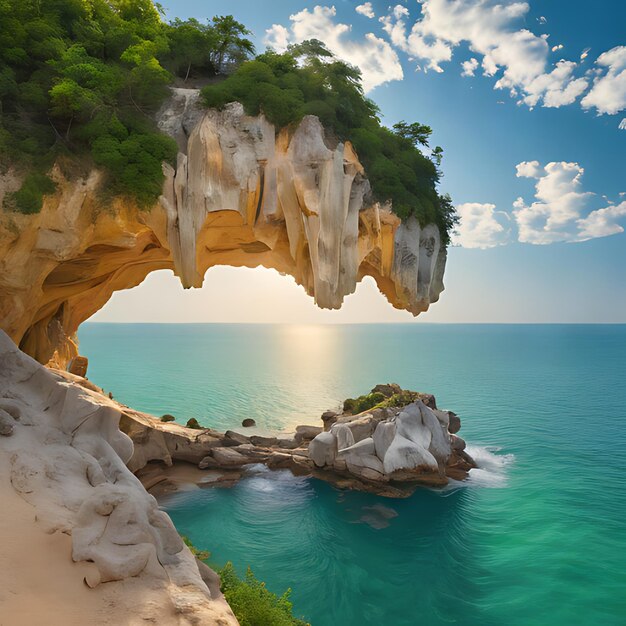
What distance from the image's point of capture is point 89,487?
7.07 meters

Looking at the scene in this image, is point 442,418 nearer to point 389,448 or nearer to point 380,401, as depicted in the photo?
point 380,401

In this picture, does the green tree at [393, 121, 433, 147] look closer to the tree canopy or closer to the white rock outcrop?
the tree canopy

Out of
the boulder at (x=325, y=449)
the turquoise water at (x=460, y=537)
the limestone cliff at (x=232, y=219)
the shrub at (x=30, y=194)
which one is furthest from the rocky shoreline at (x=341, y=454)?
the shrub at (x=30, y=194)

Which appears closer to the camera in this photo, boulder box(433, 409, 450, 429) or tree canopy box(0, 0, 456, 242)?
tree canopy box(0, 0, 456, 242)

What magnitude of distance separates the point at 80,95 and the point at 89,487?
11.4 metres

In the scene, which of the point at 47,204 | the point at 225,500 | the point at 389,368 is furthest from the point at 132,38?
the point at 389,368

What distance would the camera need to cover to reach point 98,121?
42.1ft

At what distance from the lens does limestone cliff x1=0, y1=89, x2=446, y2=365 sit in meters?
13.0

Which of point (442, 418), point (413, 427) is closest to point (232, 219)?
point (413, 427)

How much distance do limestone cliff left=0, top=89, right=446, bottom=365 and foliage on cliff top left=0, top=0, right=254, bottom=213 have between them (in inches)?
22.7

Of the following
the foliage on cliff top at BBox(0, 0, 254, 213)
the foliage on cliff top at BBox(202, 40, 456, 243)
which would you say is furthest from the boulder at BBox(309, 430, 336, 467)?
the foliage on cliff top at BBox(0, 0, 254, 213)

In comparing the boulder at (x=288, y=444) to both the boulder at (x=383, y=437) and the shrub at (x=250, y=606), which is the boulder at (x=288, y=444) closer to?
the boulder at (x=383, y=437)

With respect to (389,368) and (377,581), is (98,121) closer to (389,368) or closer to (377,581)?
(377,581)

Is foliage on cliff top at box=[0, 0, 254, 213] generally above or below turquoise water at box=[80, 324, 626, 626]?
above
